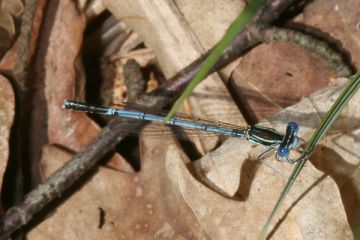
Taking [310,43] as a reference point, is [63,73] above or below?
above

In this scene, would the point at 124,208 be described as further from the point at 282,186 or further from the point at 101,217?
the point at 282,186

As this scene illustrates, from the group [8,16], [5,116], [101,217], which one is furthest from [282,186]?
[8,16]

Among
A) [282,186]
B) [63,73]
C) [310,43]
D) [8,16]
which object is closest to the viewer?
[282,186]

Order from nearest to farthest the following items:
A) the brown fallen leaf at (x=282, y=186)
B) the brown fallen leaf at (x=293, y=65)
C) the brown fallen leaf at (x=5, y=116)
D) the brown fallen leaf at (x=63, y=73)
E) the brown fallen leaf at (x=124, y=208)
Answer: the brown fallen leaf at (x=282, y=186), the brown fallen leaf at (x=124, y=208), the brown fallen leaf at (x=293, y=65), the brown fallen leaf at (x=5, y=116), the brown fallen leaf at (x=63, y=73)

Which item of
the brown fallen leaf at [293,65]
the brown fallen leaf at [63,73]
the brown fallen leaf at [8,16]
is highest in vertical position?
the brown fallen leaf at [8,16]

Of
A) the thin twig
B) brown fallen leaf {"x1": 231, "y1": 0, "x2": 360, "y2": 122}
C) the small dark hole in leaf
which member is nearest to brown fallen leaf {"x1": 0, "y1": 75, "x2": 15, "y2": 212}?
the small dark hole in leaf

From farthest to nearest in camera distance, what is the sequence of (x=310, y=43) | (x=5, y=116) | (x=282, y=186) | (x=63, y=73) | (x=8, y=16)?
(x=8, y=16)
(x=63, y=73)
(x=5, y=116)
(x=310, y=43)
(x=282, y=186)

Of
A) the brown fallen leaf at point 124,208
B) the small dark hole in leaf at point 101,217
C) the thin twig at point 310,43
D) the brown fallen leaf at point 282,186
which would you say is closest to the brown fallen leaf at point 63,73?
the brown fallen leaf at point 124,208

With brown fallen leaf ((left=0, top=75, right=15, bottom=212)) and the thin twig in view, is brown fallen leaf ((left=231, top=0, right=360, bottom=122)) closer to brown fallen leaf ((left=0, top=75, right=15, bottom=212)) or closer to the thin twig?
the thin twig

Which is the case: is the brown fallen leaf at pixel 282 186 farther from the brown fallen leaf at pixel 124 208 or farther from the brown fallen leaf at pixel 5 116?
the brown fallen leaf at pixel 5 116

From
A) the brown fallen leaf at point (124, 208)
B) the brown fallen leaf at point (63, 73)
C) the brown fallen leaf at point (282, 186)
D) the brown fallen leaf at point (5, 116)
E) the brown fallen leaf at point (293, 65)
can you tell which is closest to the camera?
the brown fallen leaf at point (282, 186)

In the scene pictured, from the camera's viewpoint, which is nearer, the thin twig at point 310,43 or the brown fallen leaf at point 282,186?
the brown fallen leaf at point 282,186

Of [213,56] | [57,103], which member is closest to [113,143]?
[57,103]
